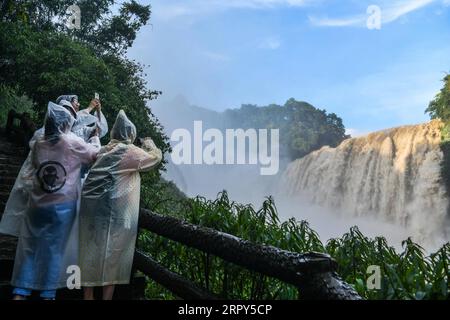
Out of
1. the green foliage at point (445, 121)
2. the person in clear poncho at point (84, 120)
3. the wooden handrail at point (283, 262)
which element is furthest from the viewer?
the green foliage at point (445, 121)

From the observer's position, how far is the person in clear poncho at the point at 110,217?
3.41m

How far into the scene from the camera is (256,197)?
45.2m

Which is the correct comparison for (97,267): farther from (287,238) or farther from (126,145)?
(287,238)

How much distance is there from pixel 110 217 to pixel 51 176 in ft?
1.81

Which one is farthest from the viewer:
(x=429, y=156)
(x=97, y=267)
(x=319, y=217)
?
(x=319, y=217)

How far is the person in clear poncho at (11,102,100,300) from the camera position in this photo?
3.35 meters

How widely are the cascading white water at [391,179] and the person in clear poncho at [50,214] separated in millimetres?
19232

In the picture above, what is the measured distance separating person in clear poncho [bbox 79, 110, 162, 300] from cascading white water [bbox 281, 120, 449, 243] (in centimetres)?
1897

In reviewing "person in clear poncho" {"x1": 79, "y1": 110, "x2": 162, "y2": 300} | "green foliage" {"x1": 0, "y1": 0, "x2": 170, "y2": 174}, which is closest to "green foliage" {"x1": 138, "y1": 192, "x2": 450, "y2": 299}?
"person in clear poncho" {"x1": 79, "y1": 110, "x2": 162, "y2": 300}

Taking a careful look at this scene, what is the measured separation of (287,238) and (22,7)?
20.9ft

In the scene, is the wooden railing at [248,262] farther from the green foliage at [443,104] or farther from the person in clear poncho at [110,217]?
the green foliage at [443,104]

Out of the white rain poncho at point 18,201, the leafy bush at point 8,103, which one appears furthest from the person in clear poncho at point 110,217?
the leafy bush at point 8,103

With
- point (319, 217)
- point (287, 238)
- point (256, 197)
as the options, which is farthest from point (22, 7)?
point (256, 197)
